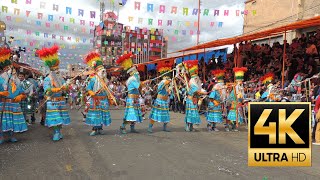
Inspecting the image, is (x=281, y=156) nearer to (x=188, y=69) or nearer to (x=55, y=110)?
(x=55, y=110)

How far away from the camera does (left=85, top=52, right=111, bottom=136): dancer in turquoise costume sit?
809cm

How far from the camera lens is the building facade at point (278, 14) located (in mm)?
14188

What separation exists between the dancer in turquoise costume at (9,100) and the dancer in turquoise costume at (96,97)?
173cm

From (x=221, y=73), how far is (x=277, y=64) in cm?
357

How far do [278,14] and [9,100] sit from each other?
568 inches

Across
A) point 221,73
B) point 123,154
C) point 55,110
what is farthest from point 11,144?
point 221,73

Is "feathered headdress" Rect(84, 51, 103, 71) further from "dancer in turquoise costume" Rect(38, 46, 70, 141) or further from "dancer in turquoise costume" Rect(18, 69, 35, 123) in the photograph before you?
"dancer in turquoise costume" Rect(18, 69, 35, 123)

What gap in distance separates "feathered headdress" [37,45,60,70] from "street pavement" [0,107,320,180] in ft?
6.48

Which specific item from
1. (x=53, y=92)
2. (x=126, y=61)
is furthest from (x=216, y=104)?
(x=53, y=92)

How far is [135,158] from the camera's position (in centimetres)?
586

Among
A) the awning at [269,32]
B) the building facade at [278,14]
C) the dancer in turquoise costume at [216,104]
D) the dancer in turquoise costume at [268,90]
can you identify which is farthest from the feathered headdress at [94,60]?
the building facade at [278,14]

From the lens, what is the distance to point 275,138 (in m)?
2.40

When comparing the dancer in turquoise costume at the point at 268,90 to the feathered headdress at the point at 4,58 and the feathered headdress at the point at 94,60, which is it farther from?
A: the feathered headdress at the point at 4,58

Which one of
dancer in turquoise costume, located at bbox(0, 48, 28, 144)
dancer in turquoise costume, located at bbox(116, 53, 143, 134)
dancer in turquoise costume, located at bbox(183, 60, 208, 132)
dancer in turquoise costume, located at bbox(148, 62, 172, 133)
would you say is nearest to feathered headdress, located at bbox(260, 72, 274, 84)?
dancer in turquoise costume, located at bbox(183, 60, 208, 132)
